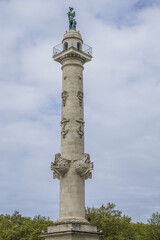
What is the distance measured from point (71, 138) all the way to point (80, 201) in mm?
5579

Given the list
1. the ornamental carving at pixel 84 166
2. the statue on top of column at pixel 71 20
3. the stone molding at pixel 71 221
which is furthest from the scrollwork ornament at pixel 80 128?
the statue on top of column at pixel 71 20

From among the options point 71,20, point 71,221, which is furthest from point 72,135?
point 71,20

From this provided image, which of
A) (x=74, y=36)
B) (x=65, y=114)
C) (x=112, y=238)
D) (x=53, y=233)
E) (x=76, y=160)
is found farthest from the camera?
(x=112, y=238)

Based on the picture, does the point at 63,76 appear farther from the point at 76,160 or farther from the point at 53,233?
the point at 53,233

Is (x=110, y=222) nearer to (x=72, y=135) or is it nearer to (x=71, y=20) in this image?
(x=72, y=135)

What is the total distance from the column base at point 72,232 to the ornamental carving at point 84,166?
4336 millimetres

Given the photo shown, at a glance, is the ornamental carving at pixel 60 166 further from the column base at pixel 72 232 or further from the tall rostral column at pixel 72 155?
the column base at pixel 72 232

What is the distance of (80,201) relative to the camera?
29.0 meters

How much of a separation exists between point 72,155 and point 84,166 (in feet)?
5.13

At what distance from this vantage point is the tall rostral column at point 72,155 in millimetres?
27795

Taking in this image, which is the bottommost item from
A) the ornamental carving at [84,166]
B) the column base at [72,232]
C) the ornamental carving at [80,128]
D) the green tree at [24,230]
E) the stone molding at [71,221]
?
the column base at [72,232]

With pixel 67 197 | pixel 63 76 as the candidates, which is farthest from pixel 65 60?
pixel 67 197

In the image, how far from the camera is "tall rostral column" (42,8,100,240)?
27.8 m

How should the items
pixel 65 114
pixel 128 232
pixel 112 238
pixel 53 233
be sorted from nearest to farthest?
pixel 53 233 → pixel 65 114 → pixel 112 238 → pixel 128 232
